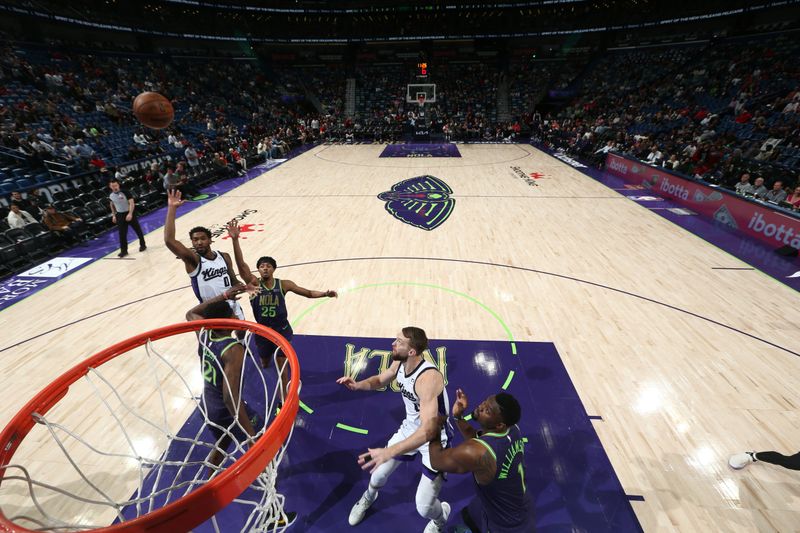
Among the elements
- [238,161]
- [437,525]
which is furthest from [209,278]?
[238,161]

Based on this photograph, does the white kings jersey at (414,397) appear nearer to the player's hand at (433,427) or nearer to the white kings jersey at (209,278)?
the player's hand at (433,427)

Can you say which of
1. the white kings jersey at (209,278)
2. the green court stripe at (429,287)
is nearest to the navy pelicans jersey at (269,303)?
the white kings jersey at (209,278)

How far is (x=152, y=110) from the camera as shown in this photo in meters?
5.86

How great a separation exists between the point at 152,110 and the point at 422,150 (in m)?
17.4

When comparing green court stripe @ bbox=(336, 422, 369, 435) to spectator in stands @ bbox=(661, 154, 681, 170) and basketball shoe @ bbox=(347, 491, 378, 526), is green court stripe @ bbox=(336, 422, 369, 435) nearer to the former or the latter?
basketball shoe @ bbox=(347, 491, 378, 526)

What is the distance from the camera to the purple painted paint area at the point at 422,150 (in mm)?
20522

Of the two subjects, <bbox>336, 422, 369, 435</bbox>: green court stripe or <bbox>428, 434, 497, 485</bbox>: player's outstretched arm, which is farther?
<bbox>336, 422, 369, 435</bbox>: green court stripe

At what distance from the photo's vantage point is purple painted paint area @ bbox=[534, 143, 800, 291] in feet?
25.3

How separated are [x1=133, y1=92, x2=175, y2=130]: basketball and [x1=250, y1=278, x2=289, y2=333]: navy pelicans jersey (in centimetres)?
353

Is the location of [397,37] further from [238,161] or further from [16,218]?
[16,218]

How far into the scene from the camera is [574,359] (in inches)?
→ 210

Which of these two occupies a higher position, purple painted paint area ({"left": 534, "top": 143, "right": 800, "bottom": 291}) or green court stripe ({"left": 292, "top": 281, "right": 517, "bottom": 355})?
purple painted paint area ({"left": 534, "top": 143, "right": 800, "bottom": 291})

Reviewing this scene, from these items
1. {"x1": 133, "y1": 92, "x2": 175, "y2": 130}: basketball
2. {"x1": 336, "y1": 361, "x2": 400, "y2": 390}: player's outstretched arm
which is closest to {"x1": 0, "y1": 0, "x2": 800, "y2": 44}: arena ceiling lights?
{"x1": 133, "y1": 92, "x2": 175, "y2": 130}: basketball

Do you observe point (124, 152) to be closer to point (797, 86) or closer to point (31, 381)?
point (31, 381)
